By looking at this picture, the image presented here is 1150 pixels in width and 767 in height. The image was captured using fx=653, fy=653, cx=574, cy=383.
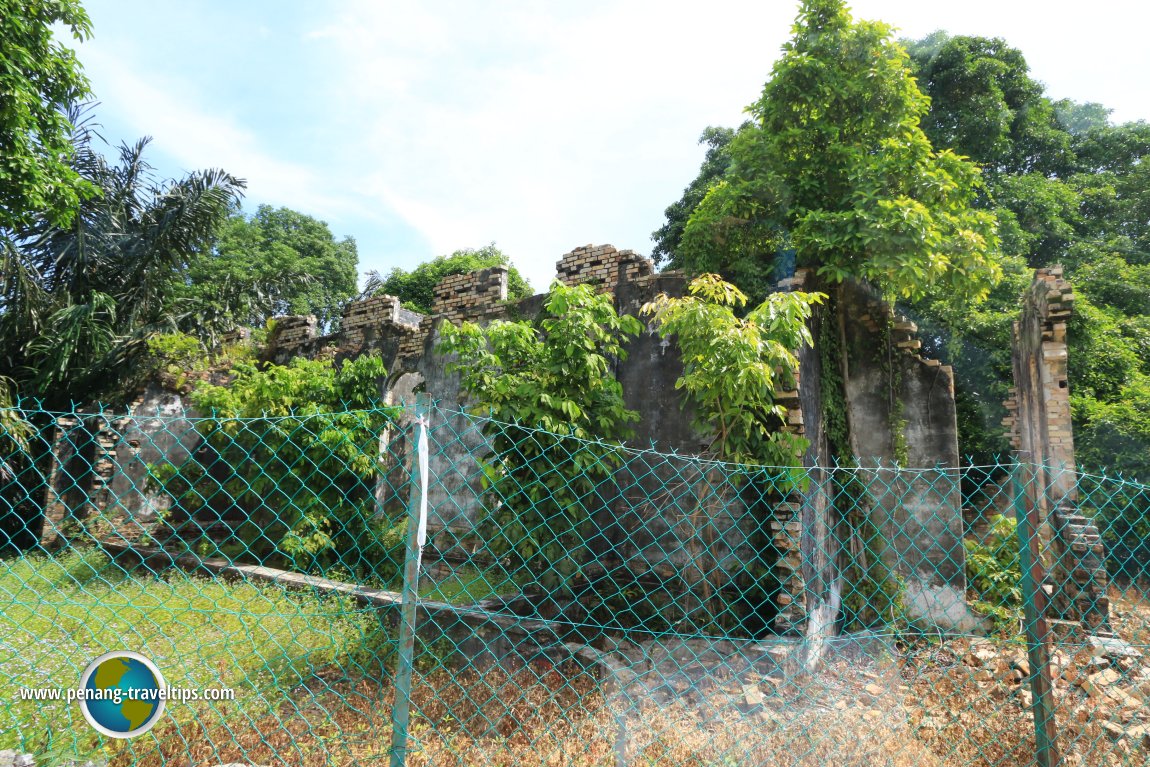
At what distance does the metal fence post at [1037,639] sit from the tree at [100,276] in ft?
42.6

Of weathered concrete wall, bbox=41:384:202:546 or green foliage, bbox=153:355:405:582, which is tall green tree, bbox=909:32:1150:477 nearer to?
green foliage, bbox=153:355:405:582

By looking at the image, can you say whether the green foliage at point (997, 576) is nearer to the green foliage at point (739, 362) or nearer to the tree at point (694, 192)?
the green foliage at point (739, 362)

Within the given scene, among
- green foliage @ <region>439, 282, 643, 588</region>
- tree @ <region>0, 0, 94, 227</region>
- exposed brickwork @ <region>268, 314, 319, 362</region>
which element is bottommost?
green foliage @ <region>439, 282, 643, 588</region>

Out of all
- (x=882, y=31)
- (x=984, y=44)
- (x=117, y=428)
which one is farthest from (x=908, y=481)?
(x=984, y=44)

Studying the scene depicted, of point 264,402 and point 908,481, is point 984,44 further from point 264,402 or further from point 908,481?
point 264,402

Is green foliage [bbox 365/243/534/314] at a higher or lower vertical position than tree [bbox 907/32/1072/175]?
lower

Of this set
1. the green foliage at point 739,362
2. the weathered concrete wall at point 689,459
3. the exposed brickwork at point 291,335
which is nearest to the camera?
the green foliage at point 739,362

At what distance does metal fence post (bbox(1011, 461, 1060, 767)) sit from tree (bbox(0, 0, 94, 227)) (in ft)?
36.1

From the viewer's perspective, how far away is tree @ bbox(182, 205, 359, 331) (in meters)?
16.0

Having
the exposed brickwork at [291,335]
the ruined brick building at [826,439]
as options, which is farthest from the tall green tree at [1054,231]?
the exposed brickwork at [291,335]

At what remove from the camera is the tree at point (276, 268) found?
1599 centimetres

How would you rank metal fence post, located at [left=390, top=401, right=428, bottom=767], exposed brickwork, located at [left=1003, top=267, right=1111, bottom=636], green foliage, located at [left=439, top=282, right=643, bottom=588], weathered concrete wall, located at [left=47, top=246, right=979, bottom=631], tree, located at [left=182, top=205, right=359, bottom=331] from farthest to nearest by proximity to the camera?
1. tree, located at [left=182, top=205, right=359, bottom=331]
2. exposed brickwork, located at [left=1003, top=267, right=1111, bottom=636]
3. weathered concrete wall, located at [left=47, top=246, right=979, bottom=631]
4. green foliage, located at [left=439, top=282, right=643, bottom=588]
5. metal fence post, located at [left=390, top=401, right=428, bottom=767]

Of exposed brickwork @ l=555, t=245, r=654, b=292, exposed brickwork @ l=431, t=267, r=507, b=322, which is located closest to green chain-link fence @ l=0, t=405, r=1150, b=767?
exposed brickwork @ l=431, t=267, r=507, b=322

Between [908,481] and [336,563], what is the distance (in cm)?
668
